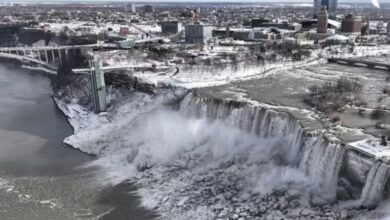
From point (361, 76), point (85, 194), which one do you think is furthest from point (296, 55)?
point (85, 194)

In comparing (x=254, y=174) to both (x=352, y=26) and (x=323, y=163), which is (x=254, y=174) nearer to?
(x=323, y=163)

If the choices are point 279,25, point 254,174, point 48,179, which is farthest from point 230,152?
point 279,25

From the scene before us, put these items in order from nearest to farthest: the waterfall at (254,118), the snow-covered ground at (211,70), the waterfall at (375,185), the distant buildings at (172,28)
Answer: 1. the waterfall at (375,185)
2. the waterfall at (254,118)
3. the snow-covered ground at (211,70)
4. the distant buildings at (172,28)

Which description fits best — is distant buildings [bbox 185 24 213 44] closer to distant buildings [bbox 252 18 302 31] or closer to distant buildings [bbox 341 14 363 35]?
distant buildings [bbox 252 18 302 31]

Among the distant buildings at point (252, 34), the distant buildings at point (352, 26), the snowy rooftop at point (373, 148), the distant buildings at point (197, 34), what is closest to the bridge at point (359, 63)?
the distant buildings at point (252, 34)

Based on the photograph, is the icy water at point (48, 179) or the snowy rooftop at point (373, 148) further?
the icy water at point (48, 179)

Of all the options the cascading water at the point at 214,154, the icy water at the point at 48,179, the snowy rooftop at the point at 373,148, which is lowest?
the icy water at the point at 48,179

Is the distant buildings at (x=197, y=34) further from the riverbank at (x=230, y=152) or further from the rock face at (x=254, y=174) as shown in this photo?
the rock face at (x=254, y=174)
